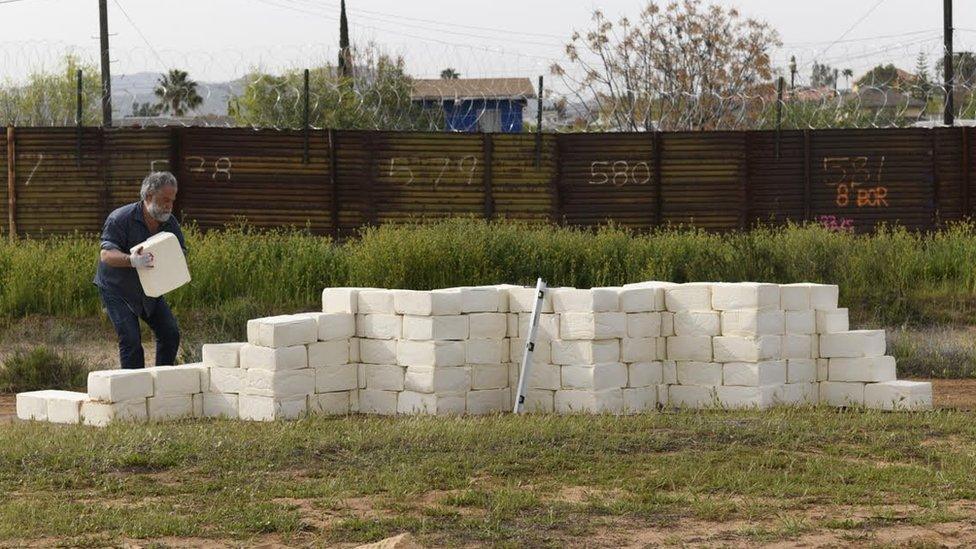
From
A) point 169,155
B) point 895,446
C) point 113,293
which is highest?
point 169,155

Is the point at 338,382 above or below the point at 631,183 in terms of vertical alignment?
below

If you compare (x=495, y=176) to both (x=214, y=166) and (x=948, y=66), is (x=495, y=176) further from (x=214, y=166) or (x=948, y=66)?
(x=948, y=66)

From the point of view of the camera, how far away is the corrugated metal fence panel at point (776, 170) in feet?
70.0

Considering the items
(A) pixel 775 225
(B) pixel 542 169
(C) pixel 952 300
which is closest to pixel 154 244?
(C) pixel 952 300

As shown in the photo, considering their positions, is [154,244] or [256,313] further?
[256,313]

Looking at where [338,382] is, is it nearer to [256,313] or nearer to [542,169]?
[256,313]

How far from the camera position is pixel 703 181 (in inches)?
839

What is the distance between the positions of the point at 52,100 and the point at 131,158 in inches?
1005

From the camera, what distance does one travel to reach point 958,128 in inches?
843

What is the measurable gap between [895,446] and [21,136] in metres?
15.0

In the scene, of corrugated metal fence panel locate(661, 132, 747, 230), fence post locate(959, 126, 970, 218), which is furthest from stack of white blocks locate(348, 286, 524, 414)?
fence post locate(959, 126, 970, 218)

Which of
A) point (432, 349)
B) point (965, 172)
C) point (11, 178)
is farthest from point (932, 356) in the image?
point (11, 178)

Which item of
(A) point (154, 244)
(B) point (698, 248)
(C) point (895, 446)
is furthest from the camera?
(B) point (698, 248)

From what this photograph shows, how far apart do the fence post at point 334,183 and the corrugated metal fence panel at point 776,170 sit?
6.18 meters
